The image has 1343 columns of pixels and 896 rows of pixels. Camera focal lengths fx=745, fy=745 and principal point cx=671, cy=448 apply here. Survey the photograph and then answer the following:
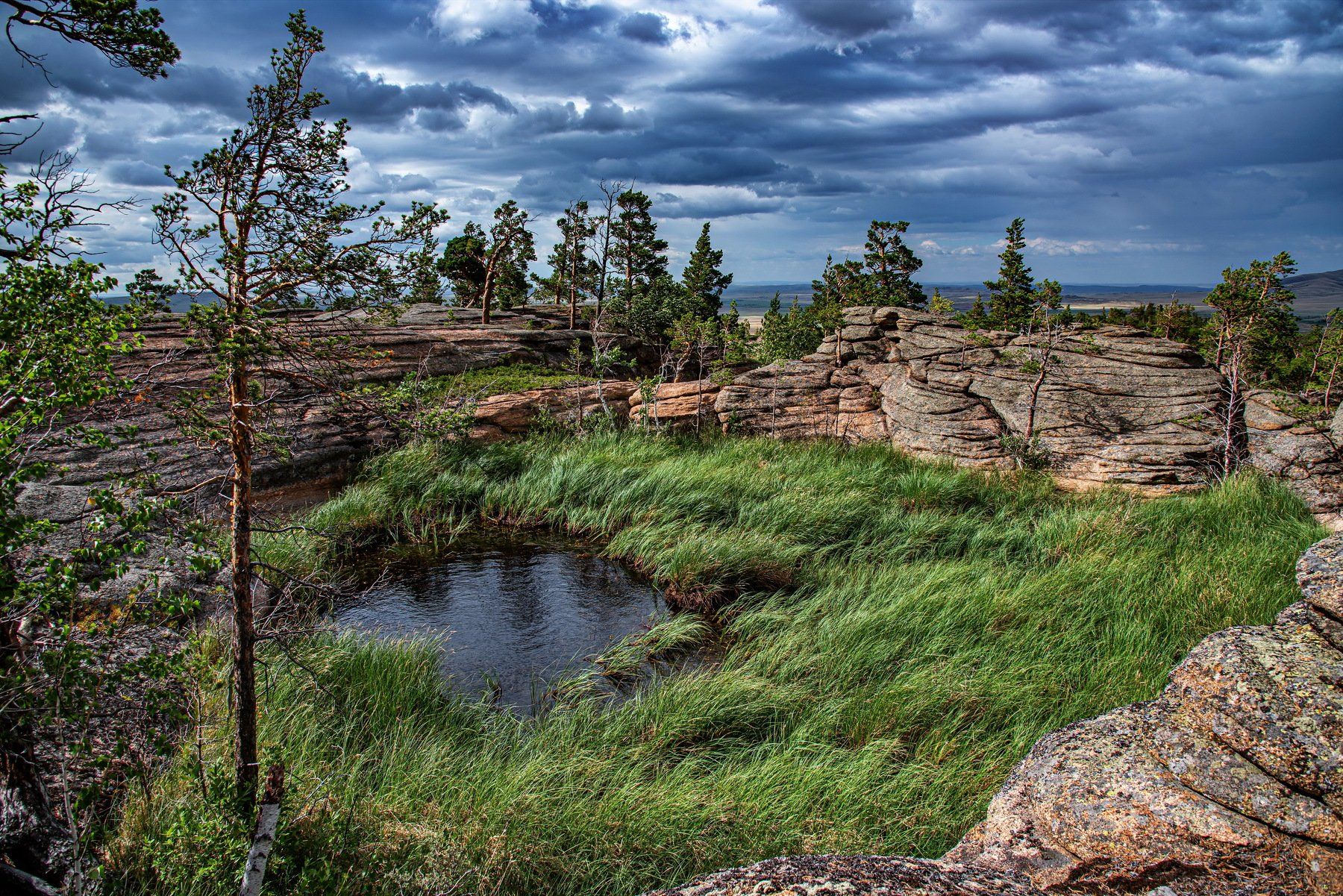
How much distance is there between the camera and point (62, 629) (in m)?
2.85

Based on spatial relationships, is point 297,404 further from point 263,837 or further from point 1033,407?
point 1033,407

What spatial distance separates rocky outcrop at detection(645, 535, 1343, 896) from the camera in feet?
9.86

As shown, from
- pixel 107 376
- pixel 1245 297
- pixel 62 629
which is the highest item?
pixel 1245 297

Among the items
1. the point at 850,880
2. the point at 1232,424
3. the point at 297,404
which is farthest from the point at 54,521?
the point at 1232,424

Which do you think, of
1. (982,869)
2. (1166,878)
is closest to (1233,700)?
(1166,878)

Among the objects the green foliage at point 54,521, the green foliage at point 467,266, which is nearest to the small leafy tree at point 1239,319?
the green foliage at point 54,521

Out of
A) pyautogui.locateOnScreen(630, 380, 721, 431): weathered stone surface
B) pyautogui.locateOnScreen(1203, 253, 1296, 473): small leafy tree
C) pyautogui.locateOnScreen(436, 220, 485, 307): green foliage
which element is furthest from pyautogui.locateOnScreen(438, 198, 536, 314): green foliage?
pyautogui.locateOnScreen(1203, 253, 1296, 473): small leafy tree

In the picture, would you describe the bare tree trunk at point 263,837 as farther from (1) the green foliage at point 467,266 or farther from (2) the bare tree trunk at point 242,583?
(1) the green foliage at point 467,266

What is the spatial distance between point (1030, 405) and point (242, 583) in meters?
14.7

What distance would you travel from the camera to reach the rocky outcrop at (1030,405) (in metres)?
13.1

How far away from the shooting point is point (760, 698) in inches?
259

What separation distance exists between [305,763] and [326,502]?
849 cm

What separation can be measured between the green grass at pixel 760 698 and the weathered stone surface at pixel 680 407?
5.12 m

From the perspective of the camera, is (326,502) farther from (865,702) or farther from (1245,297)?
→ (1245,297)
